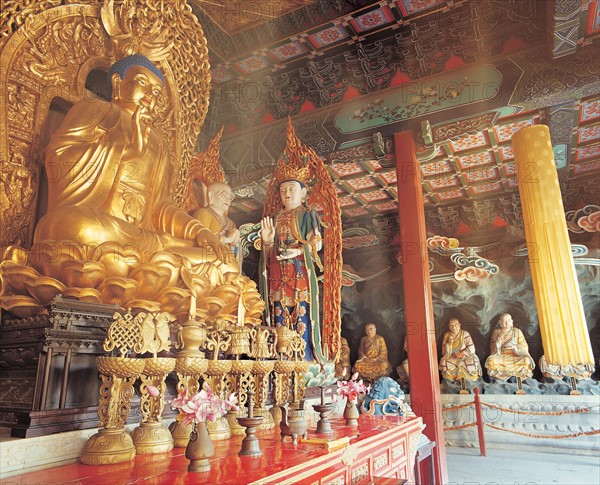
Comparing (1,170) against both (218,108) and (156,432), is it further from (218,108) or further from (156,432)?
(218,108)

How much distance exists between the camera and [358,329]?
9883mm

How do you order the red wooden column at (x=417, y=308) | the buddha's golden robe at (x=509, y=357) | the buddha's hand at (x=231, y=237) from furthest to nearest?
the buddha's golden robe at (x=509, y=357) → the buddha's hand at (x=231, y=237) → the red wooden column at (x=417, y=308)

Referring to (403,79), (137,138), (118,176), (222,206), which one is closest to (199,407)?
(118,176)

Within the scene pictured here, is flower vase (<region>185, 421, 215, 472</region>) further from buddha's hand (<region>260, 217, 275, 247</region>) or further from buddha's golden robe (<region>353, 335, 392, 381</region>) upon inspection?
buddha's golden robe (<region>353, 335, 392, 381</region>)

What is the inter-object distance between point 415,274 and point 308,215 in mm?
1280

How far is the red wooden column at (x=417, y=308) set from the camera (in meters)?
4.34

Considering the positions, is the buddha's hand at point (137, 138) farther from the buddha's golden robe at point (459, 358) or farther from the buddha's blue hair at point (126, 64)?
the buddha's golden robe at point (459, 358)

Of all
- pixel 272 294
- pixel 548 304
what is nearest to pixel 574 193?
Result: pixel 548 304

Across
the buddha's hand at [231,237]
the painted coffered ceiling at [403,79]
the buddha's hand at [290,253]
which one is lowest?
the buddha's hand at [290,253]

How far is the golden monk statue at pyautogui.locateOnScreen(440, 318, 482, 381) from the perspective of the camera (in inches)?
324

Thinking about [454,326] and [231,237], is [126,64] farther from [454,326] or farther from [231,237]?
[454,326]

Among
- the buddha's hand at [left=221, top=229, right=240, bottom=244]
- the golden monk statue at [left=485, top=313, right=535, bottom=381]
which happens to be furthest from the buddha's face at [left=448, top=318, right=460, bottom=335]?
the buddha's hand at [left=221, top=229, right=240, bottom=244]

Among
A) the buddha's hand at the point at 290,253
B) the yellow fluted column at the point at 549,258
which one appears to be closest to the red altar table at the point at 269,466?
the yellow fluted column at the point at 549,258

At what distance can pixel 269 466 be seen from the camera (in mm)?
1747
